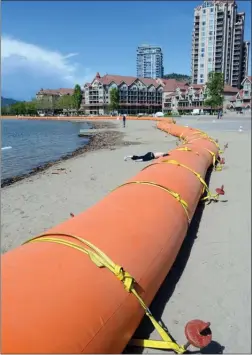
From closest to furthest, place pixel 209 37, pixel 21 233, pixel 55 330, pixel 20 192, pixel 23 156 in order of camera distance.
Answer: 1. pixel 55 330
2. pixel 21 233
3. pixel 20 192
4. pixel 23 156
5. pixel 209 37

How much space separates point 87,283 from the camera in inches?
90.4

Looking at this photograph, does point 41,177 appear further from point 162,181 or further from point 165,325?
point 165,325

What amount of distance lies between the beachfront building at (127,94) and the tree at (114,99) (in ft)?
15.3

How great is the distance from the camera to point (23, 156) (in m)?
20.0

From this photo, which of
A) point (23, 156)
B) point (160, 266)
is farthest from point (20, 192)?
point (23, 156)

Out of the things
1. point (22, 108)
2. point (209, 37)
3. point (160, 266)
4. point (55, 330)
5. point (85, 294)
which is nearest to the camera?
point (55, 330)

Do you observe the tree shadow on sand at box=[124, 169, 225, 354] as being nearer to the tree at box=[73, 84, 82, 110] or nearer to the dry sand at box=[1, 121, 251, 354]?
the dry sand at box=[1, 121, 251, 354]

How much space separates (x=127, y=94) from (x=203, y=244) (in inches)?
4623

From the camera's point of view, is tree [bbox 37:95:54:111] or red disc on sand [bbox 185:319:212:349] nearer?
red disc on sand [bbox 185:319:212:349]

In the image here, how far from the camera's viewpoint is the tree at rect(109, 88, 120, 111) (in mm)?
107125

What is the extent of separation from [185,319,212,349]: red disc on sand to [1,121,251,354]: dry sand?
1.07ft

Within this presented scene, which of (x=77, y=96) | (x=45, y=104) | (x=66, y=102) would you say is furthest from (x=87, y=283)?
(x=45, y=104)

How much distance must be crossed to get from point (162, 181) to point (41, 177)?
8.12 meters

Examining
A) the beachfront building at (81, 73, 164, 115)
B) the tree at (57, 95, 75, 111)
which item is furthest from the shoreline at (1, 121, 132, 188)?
the tree at (57, 95, 75, 111)
